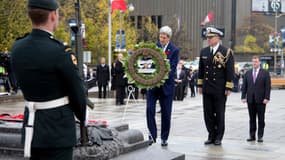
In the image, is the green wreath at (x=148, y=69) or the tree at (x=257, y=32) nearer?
the green wreath at (x=148, y=69)

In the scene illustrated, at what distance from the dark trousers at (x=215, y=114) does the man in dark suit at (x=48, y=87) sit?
6.28m

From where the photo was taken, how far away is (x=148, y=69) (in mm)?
9508

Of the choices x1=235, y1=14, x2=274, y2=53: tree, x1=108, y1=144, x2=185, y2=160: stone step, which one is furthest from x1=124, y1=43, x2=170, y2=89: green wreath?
x1=235, y1=14, x2=274, y2=53: tree

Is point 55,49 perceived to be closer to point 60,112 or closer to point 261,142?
point 60,112

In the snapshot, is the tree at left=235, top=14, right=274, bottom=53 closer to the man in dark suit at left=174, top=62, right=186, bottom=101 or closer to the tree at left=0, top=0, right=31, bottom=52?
the man in dark suit at left=174, top=62, right=186, bottom=101

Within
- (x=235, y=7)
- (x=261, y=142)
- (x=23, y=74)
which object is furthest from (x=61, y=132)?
(x=235, y=7)

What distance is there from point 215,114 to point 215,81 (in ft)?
2.12

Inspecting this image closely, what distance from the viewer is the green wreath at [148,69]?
925 centimetres

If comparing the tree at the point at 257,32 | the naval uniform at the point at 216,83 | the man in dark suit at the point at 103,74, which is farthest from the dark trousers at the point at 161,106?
the tree at the point at 257,32

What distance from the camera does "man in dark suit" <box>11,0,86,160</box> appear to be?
4070mm

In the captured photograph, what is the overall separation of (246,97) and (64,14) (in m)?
27.9

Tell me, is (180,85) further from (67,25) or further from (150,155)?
(67,25)

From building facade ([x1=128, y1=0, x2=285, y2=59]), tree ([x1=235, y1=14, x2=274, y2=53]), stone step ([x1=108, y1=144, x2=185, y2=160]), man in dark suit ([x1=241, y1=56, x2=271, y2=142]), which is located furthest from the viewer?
tree ([x1=235, y1=14, x2=274, y2=53])

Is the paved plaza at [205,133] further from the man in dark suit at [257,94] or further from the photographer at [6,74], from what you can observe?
the photographer at [6,74]
